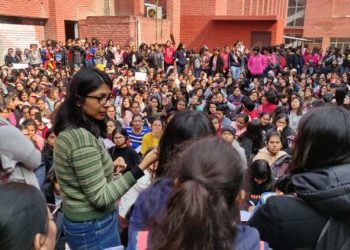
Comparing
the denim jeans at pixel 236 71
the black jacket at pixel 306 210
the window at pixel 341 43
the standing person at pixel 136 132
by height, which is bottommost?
the standing person at pixel 136 132

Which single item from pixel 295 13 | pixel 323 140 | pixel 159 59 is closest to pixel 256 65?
pixel 159 59

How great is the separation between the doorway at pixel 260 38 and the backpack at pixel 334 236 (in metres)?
18.2

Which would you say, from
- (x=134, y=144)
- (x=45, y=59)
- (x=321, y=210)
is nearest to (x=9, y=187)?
(x=321, y=210)

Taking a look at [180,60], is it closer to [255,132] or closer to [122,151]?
[255,132]

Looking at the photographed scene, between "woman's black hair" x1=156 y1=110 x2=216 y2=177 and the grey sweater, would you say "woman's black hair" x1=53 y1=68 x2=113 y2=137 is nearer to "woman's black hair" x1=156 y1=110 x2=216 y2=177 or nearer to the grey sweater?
the grey sweater

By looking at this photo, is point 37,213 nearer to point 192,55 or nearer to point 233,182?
point 233,182

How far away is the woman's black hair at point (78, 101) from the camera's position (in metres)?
1.83

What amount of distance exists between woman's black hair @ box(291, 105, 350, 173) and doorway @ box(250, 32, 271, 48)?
59.1ft

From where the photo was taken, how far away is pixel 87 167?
1.73 metres

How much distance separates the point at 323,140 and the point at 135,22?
1687cm

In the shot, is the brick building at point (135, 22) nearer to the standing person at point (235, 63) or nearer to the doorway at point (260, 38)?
the doorway at point (260, 38)

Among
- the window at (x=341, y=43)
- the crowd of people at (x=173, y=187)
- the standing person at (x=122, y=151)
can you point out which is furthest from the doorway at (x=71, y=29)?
the window at (x=341, y=43)

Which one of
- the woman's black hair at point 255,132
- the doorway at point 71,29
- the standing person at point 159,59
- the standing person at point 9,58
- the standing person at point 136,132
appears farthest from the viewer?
the doorway at point 71,29

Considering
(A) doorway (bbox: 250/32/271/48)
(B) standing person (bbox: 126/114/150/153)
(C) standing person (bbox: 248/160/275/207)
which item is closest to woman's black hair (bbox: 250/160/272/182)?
(C) standing person (bbox: 248/160/275/207)
